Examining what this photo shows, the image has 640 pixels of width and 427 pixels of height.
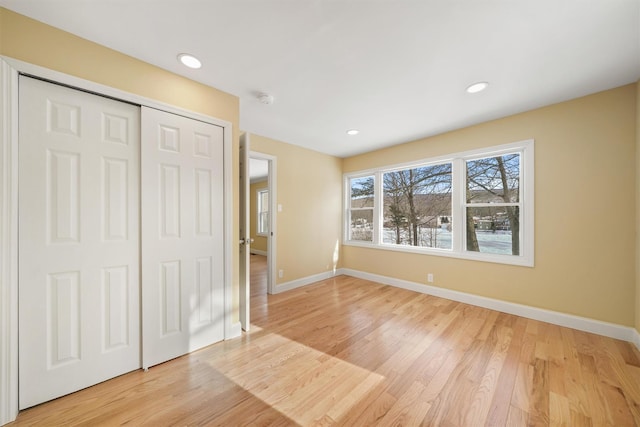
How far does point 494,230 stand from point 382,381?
8.31 ft

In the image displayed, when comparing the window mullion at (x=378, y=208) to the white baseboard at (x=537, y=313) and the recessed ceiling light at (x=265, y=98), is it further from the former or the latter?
the recessed ceiling light at (x=265, y=98)

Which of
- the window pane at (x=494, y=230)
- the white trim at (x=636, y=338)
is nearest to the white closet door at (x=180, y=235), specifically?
the window pane at (x=494, y=230)

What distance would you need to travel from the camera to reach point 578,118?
2441 mm

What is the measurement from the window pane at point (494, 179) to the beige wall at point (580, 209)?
0.23m

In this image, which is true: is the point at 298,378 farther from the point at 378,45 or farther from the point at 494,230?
the point at 494,230

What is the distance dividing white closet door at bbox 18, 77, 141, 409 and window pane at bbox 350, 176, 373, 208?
3.70 metres

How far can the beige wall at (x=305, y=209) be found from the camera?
381 cm

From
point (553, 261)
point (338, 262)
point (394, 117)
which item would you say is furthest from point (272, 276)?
point (553, 261)

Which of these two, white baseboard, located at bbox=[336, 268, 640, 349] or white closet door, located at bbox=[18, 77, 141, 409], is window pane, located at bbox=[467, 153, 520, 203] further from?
white closet door, located at bbox=[18, 77, 141, 409]

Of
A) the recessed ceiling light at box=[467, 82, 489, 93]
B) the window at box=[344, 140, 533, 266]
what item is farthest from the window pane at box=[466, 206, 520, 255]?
the recessed ceiling light at box=[467, 82, 489, 93]

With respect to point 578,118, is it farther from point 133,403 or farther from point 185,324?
point 133,403

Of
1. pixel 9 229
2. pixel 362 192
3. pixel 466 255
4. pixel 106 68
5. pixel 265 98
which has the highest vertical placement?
pixel 265 98

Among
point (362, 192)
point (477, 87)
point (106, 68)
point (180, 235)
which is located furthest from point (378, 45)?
point (362, 192)

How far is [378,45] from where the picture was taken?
1.66 meters
